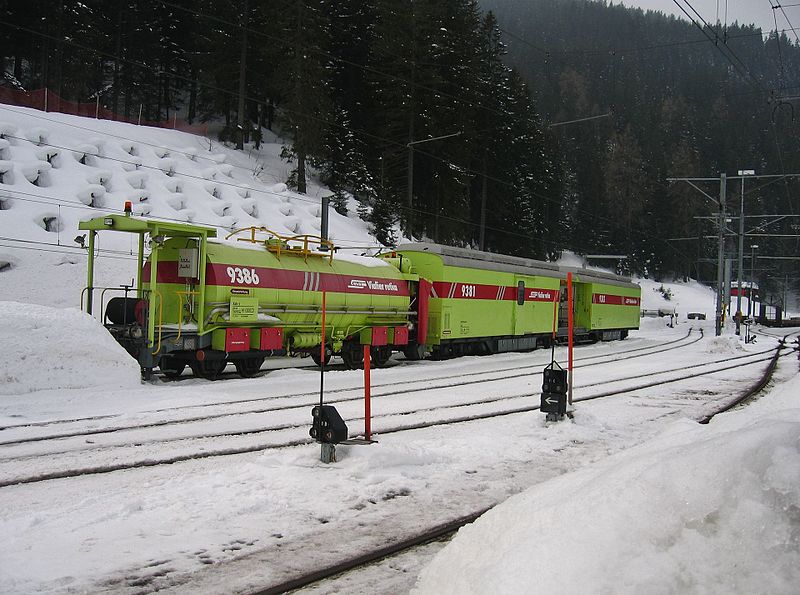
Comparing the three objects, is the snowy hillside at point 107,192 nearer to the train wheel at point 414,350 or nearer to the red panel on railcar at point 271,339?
the red panel on railcar at point 271,339

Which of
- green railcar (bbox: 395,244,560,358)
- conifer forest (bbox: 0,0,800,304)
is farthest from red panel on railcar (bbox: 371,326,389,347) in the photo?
conifer forest (bbox: 0,0,800,304)

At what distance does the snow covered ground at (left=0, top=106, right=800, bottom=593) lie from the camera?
317 centimetres

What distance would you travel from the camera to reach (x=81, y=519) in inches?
213

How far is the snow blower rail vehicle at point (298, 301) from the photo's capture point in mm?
14602

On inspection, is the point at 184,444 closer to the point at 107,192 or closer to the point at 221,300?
the point at 221,300

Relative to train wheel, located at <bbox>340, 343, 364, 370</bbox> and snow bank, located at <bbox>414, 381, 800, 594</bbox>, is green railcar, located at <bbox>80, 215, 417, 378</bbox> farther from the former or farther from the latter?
snow bank, located at <bbox>414, 381, 800, 594</bbox>

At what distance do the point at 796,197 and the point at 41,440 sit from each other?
409ft

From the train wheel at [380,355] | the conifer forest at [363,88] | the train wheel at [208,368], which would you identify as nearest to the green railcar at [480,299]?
the train wheel at [380,355]

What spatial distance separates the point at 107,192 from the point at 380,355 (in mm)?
18989

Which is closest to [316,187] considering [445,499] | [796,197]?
[445,499]

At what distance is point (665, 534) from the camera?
3189 mm

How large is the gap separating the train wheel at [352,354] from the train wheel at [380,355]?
16.4 inches

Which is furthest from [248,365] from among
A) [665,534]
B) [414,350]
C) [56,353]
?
[665,534]

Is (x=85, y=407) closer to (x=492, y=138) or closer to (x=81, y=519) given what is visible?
(x=81, y=519)
